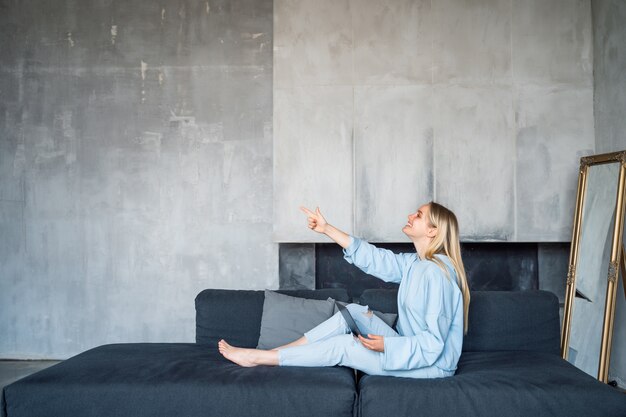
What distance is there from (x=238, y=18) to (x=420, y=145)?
2.10 metres

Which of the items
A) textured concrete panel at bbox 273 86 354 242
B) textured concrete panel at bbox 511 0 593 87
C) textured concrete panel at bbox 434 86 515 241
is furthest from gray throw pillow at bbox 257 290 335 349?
textured concrete panel at bbox 511 0 593 87

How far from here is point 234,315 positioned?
11.8 feet

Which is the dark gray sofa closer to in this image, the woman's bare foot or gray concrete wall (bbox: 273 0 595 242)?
the woman's bare foot

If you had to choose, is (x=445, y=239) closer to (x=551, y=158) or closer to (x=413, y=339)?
(x=413, y=339)

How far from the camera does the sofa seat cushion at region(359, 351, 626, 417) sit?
2619 mm

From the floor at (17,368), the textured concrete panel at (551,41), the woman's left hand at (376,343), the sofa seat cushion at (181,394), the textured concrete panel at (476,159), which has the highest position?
the textured concrete panel at (551,41)

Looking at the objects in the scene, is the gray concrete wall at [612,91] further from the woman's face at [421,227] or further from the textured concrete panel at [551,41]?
the woman's face at [421,227]

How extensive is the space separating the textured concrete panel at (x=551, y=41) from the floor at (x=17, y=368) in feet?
15.5

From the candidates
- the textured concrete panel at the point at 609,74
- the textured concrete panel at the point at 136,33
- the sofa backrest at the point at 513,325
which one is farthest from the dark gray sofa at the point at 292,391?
the textured concrete panel at the point at 136,33

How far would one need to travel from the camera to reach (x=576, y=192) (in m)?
4.99

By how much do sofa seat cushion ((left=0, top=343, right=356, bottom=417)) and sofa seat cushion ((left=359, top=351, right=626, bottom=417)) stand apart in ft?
0.52

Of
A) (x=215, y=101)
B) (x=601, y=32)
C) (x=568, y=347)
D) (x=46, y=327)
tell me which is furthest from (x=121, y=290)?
(x=601, y=32)

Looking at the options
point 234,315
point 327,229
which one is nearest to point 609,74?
point 327,229

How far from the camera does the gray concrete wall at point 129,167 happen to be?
568 centimetres
